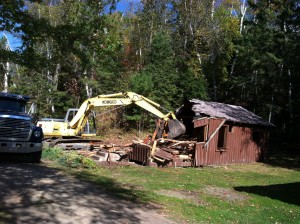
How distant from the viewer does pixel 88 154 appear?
19.4m

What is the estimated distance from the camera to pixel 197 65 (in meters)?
43.1

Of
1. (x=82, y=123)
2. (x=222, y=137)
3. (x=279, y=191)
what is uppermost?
(x=82, y=123)

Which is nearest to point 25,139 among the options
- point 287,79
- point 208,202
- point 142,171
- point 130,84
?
point 142,171

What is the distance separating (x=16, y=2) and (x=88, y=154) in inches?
455

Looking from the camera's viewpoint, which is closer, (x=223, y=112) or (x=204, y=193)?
(x=204, y=193)

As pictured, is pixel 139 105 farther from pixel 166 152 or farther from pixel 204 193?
pixel 204 193

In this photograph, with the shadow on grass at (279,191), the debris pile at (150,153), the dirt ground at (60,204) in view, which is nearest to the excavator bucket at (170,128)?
the debris pile at (150,153)

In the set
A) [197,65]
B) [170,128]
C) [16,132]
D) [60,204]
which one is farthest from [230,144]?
[197,65]

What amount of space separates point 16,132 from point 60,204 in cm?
622

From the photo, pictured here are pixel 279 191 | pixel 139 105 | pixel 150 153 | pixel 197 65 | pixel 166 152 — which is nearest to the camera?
pixel 279 191

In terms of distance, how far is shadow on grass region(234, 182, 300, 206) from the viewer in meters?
13.2

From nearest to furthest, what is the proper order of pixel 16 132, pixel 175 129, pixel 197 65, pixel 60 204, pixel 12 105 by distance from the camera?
pixel 60 204, pixel 16 132, pixel 12 105, pixel 175 129, pixel 197 65

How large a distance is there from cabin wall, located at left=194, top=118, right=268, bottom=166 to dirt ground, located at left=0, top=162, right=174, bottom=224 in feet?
39.1

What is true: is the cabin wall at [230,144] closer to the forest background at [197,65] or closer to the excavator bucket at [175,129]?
the excavator bucket at [175,129]
